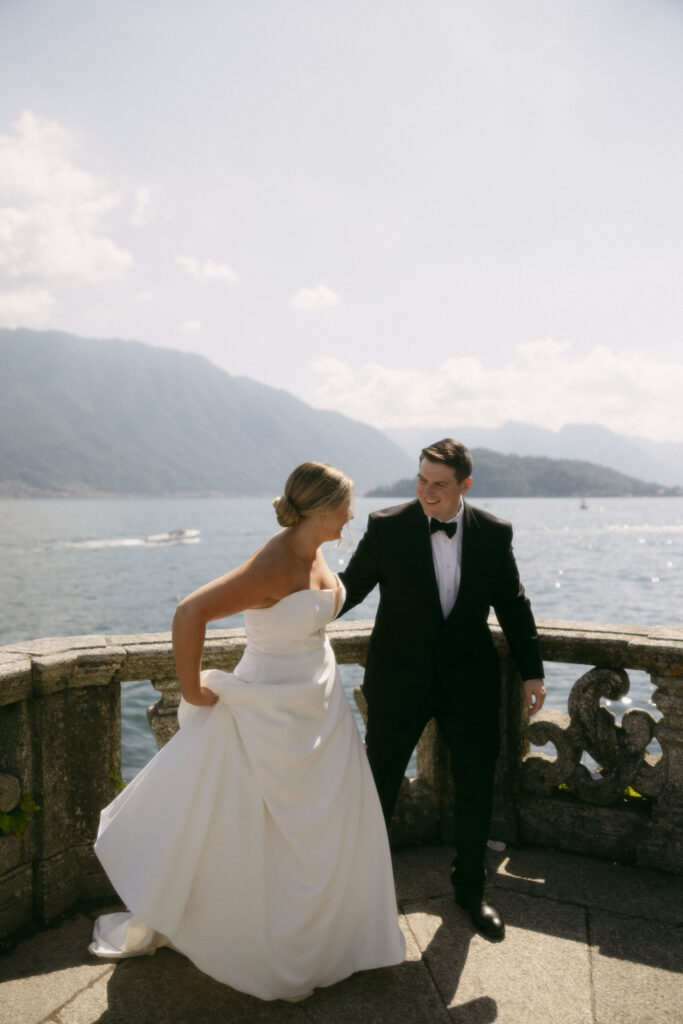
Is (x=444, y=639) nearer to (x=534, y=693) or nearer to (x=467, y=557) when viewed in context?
(x=467, y=557)

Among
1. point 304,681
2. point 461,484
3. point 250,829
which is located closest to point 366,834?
point 250,829

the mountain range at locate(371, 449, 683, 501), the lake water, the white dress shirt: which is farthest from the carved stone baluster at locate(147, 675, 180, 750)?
the mountain range at locate(371, 449, 683, 501)

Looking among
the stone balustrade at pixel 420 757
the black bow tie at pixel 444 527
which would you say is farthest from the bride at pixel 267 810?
the black bow tie at pixel 444 527

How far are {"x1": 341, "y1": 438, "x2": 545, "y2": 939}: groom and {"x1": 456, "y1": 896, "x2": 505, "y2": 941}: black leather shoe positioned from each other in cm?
3

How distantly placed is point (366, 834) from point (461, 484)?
5.12ft

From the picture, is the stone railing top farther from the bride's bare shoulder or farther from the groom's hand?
the bride's bare shoulder

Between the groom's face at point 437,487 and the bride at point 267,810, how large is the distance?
580 millimetres

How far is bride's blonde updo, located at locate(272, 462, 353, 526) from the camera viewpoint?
281 centimetres

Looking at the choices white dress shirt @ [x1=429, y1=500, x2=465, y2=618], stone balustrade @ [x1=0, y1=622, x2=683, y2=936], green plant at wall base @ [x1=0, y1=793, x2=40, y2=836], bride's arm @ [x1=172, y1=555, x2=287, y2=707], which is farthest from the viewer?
white dress shirt @ [x1=429, y1=500, x2=465, y2=618]

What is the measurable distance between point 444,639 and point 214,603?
1213 mm

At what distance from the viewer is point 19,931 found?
10.6 feet

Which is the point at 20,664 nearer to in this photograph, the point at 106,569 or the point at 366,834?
the point at 366,834

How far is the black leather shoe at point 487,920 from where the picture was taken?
10.4 ft

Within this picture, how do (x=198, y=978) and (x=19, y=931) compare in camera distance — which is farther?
(x=19, y=931)
